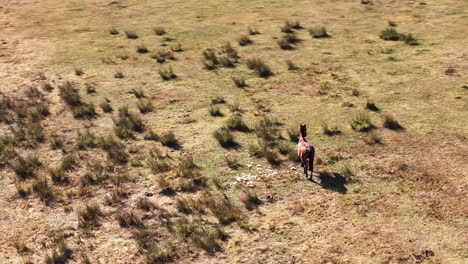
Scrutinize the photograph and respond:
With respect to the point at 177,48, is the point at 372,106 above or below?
below

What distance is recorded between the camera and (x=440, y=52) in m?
18.6

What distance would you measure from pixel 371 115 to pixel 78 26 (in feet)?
52.7

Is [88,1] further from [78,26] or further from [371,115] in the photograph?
[371,115]

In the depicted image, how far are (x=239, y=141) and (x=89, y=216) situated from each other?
447cm

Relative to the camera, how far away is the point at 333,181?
37.8 ft

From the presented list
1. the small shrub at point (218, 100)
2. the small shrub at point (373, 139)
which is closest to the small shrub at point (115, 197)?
the small shrub at point (218, 100)

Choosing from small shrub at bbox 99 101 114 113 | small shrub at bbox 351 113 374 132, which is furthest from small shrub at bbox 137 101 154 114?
small shrub at bbox 351 113 374 132

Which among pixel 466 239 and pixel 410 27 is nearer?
pixel 466 239

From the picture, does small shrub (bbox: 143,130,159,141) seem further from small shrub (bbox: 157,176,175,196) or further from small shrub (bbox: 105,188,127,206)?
small shrub (bbox: 105,188,127,206)

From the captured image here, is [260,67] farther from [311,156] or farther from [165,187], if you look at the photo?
[165,187]

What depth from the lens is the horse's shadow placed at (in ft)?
36.9

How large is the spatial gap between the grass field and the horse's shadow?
0.05 m

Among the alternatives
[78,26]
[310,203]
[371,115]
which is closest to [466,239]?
[310,203]

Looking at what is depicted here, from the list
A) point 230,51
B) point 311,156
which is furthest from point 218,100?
point 311,156
